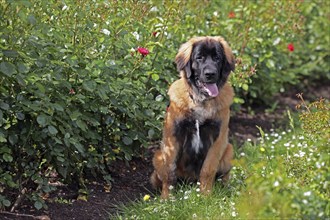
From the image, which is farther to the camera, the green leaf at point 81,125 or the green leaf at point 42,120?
the green leaf at point 81,125

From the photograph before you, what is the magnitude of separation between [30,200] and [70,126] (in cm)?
61

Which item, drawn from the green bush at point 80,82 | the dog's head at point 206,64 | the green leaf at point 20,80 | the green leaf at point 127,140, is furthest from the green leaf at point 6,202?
the dog's head at point 206,64

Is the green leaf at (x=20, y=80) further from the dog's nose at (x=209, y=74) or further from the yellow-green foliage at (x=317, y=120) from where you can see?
the yellow-green foliage at (x=317, y=120)

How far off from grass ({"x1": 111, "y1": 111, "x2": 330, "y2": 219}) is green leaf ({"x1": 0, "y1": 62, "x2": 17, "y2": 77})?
1.36m

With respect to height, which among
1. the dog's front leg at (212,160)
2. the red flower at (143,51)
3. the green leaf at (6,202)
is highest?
the red flower at (143,51)

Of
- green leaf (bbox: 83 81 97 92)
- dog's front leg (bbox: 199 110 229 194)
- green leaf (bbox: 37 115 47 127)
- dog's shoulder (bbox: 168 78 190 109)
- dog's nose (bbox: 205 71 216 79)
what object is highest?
green leaf (bbox: 83 81 97 92)

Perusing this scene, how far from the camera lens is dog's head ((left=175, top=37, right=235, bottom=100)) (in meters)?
5.91

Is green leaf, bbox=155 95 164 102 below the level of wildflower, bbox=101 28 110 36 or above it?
below

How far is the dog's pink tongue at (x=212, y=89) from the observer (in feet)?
19.3

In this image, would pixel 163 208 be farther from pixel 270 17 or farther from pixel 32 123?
pixel 270 17

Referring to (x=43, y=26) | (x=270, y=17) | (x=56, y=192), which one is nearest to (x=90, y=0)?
(x=43, y=26)

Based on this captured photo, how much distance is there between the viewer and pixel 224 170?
624cm

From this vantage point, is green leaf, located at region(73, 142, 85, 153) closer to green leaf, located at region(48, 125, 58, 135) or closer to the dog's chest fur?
green leaf, located at region(48, 125, 58, 135)

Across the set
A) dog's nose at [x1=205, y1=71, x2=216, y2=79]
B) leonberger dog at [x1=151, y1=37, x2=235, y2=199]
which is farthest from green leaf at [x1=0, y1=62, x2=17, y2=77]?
dog's nose at [x1=205, y1=71, x2=216, y2=79]
